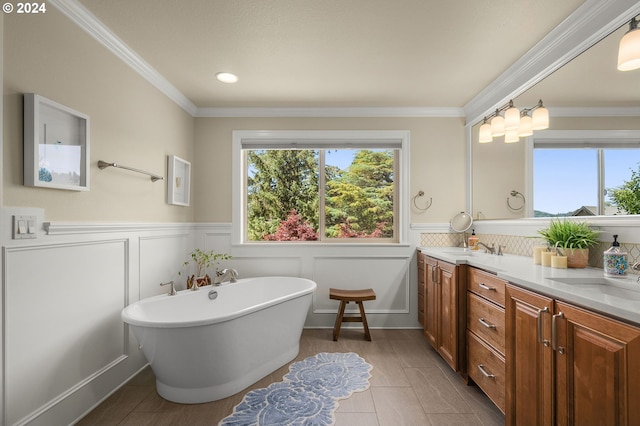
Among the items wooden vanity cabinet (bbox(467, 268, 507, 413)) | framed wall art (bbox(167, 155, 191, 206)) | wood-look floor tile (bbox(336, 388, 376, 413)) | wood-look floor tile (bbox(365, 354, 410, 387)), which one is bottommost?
wood-look floor tile (bbox(365, 354, 410, 387))

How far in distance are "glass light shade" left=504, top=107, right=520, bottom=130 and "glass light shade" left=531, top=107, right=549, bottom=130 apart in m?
0.15

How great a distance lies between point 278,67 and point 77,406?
2592 mm

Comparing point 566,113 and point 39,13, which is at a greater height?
point 39,13

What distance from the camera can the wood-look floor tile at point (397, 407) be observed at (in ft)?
6.14

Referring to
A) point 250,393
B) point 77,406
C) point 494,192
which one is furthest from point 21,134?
point 494,192

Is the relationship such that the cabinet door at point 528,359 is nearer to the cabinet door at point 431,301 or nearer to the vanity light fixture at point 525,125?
the cabinet door at point 431,301

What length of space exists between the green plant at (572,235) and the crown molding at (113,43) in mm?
3091

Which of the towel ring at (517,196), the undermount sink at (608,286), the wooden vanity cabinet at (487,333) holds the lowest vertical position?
the wooden vanity cabinet at (487,333)

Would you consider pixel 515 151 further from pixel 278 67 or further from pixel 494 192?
pixel 278 67

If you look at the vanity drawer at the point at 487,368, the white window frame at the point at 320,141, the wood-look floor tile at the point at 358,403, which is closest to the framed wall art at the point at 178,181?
the white window frame at the point at 320,141

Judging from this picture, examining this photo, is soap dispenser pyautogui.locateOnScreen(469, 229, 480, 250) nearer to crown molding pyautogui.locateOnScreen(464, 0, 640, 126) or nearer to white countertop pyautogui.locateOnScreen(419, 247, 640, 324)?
white countertop pyautogui.locateOnScreen(419, 247, 640, 324)

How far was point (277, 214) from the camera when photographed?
3684 mm

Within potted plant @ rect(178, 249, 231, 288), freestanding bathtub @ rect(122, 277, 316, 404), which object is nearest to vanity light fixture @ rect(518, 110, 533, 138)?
freestanding bathtub @ rect(122, 277, 316, 404)

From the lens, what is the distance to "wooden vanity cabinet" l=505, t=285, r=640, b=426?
103cm
